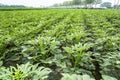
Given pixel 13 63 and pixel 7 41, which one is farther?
pixel 13 63

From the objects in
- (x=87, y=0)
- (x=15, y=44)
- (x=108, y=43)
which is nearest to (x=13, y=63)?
(x=15, y=44)

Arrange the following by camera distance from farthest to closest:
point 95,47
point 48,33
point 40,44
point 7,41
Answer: point 48,33 → point 95,47 → point 7,41 → point 40,44

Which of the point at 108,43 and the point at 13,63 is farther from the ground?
the point at 108,43

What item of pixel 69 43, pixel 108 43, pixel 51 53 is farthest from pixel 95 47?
pixel 51 53

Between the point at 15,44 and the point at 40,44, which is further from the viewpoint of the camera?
the point at 15,44

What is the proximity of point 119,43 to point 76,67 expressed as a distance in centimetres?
131

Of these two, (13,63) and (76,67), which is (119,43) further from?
(13,63)

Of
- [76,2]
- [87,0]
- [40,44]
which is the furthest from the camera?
[76,2]

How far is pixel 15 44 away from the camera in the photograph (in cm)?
344

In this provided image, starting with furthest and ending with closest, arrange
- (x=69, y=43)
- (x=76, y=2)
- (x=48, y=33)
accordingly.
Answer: (x=76, y=2)
(x=48, y=33)
(x=69, y=43)

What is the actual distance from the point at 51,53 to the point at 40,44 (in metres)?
0.27

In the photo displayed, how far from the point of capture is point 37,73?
1.82 metres

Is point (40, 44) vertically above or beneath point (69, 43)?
above

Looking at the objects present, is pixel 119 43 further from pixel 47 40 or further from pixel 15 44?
pixel 15 44
